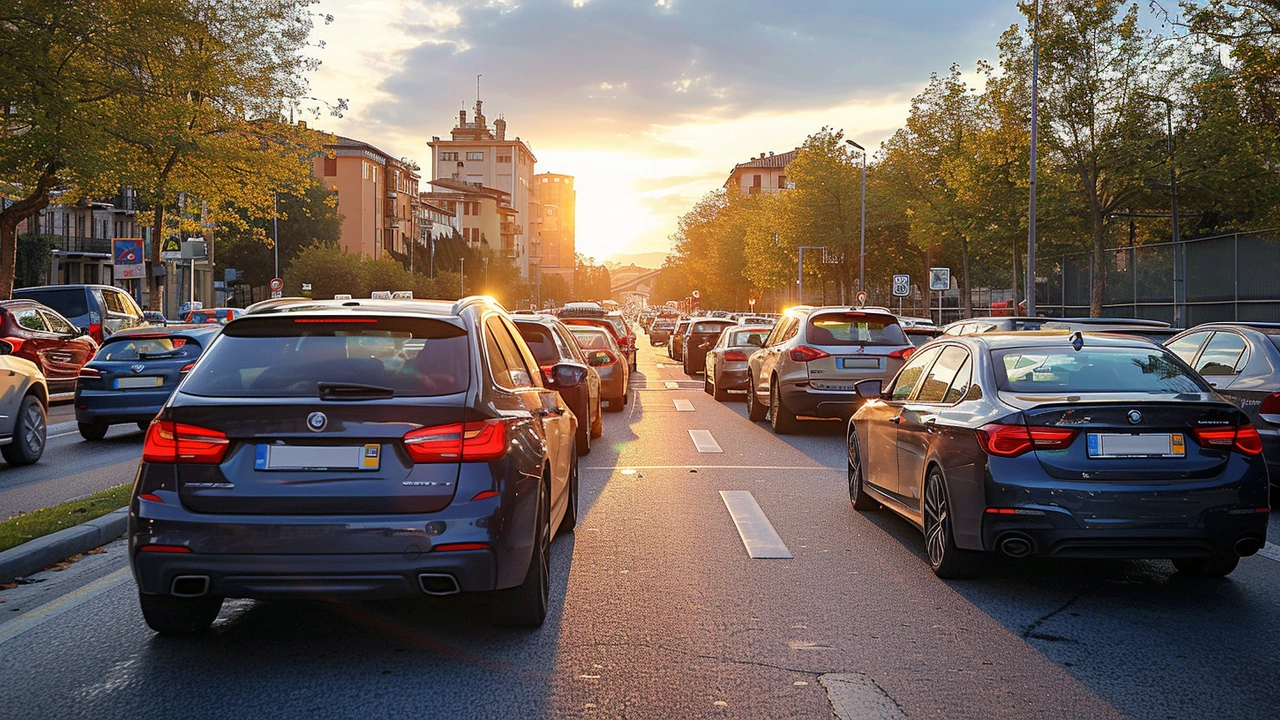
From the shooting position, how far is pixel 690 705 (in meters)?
4.61

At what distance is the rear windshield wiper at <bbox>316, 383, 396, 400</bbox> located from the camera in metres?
5.10

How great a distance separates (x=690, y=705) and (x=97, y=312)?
23.9 metres

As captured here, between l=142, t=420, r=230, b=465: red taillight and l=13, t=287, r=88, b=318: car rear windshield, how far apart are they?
73.5 feet

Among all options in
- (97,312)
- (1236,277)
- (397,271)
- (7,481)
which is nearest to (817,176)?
(397,271)

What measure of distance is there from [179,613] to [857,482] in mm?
5437

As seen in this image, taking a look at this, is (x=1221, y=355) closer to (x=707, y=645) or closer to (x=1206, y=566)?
(x=1206, y=566)

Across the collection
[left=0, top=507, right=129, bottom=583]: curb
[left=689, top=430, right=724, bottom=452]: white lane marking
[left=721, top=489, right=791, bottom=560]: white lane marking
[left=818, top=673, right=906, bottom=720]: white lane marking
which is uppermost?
[left=0, top=507, right=129, bottom=583]: curb

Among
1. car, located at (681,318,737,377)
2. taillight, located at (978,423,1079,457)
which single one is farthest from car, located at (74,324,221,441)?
car, located at (681,318,737,377)

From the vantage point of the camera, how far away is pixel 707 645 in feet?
18.0

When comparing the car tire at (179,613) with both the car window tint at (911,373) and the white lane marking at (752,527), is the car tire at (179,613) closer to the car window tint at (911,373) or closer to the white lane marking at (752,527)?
the white lane marking at (752,527)

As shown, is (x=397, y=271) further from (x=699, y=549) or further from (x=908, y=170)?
(x=699, y=549)

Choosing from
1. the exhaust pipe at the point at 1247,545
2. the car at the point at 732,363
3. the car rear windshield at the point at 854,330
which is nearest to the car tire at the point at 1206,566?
the exhaust pipe at the point at 1247,545

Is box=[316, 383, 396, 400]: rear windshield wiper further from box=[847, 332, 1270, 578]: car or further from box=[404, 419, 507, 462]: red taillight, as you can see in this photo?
box=[847, 332, 1270, 578]: car

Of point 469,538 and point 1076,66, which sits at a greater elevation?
point 1076,66
